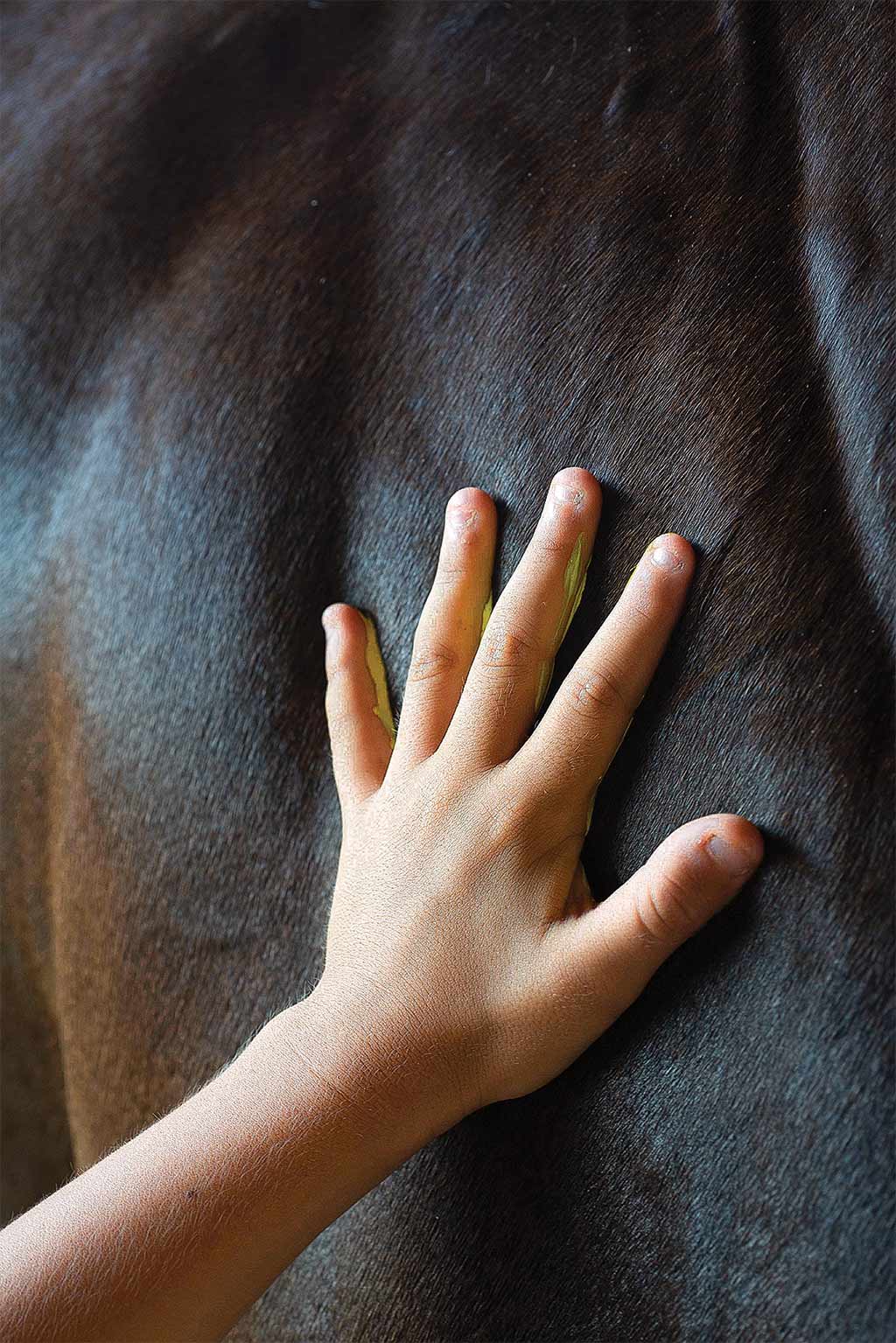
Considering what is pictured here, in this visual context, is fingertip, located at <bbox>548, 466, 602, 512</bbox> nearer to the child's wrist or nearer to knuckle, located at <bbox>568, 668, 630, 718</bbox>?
knuckle, located at <bbox>568, 668, 630, 718</bbox>

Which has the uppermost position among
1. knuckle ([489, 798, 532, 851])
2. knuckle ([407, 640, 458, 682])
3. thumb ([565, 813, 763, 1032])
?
knuckle ([407, 640, 458, 682])

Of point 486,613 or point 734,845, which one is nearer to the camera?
point 734,845

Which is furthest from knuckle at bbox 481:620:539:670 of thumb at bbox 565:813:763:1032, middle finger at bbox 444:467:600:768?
thumb at bbox 565:813:763:1032

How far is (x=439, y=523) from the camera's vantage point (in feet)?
2.00

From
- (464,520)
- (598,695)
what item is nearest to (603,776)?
(598,695)

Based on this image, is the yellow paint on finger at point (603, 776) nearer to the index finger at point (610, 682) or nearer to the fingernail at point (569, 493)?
the index finger at point (610, 682)

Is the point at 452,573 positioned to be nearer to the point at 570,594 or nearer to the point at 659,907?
the point at 570,594

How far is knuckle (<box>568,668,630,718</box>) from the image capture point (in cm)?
53

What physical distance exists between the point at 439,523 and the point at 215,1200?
1.10 ft

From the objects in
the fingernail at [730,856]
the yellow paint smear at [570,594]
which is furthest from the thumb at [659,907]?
the yellow paint smear at [570,594]

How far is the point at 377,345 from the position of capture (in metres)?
0.64

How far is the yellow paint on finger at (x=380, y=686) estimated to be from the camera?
629 mm

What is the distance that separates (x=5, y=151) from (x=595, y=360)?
0.47m

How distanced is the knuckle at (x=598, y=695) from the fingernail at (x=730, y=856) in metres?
0.08
